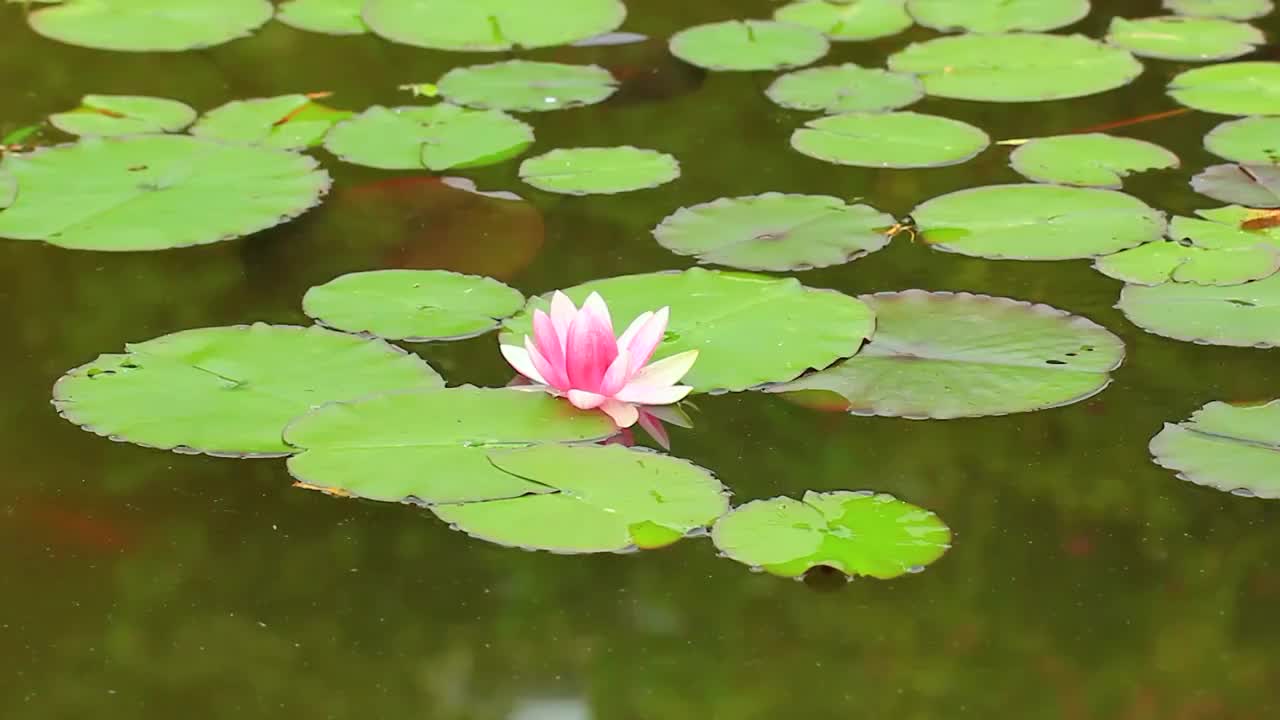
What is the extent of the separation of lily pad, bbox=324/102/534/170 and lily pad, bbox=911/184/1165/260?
0.81m

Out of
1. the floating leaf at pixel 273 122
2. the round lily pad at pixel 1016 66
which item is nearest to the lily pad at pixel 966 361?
the round lily pad at pixel 1016 66

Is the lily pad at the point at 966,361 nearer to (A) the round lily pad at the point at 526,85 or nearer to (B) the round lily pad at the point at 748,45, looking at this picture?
(A) the round lily pad at the point at 526,85

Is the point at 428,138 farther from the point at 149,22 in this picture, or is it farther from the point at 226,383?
the point at 149,22

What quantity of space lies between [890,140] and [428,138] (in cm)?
87

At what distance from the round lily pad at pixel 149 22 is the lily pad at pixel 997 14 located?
1610 mm

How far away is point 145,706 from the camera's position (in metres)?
1.47

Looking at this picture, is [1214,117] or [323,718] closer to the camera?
[323,718]

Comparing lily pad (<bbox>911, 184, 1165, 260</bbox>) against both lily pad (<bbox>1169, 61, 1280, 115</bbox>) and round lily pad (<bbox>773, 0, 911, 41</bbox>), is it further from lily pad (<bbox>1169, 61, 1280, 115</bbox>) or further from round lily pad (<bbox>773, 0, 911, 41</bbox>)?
round lily pad (<bbox>773, 0, 911, 41</bbox>)

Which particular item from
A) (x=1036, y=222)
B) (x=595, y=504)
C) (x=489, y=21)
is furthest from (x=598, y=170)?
(x=595, y=504)

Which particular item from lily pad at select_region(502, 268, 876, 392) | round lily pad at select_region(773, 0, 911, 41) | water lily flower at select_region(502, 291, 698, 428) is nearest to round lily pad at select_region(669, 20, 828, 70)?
round lily pad at select_region(773, 0, 911, 41)

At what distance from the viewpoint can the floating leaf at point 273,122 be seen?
9.53 ft

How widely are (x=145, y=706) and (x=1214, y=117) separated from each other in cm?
238

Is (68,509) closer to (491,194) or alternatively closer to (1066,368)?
(491,194)

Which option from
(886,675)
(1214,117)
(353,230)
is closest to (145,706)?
(886,675)
